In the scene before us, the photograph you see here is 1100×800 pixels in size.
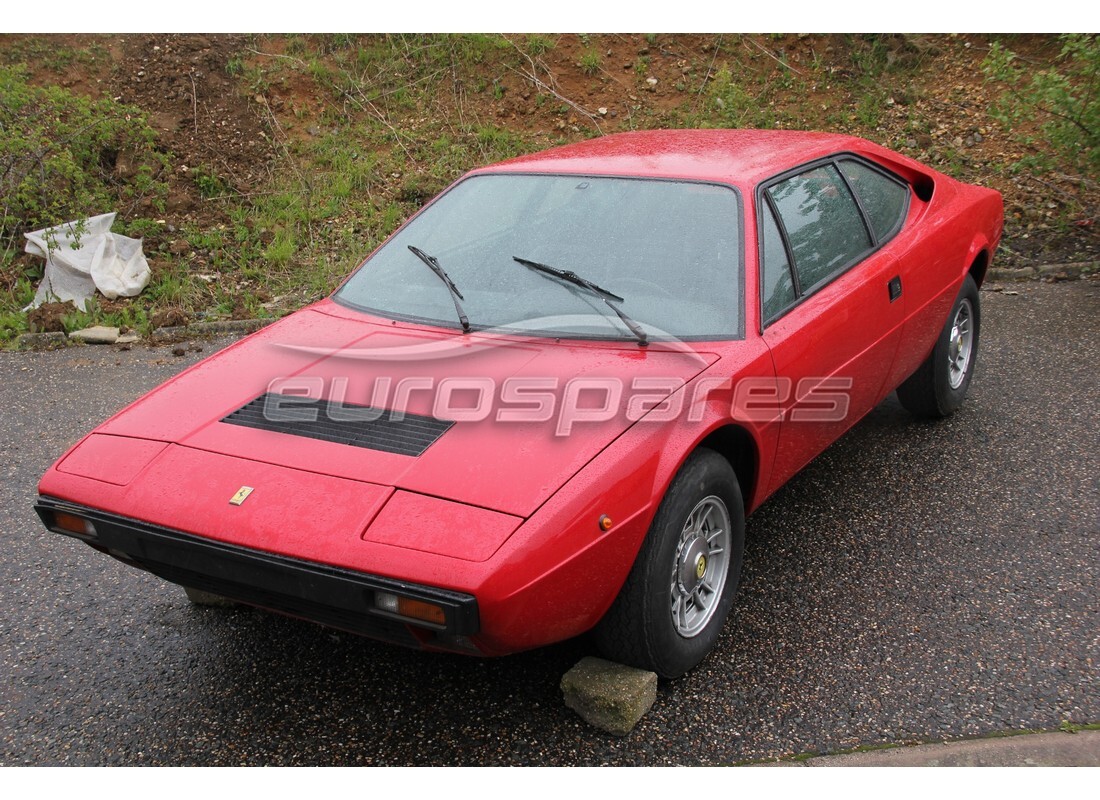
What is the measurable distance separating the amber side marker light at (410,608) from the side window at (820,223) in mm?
1905

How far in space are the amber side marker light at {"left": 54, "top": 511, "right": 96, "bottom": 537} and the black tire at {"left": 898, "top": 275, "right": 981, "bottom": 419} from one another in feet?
11.6

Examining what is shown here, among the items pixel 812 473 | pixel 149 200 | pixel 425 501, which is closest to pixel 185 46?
pixel 149 200

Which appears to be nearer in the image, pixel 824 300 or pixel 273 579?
pixel 273 579

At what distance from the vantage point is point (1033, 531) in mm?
3775

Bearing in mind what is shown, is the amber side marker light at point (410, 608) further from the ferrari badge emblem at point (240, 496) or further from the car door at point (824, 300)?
the car door at point (824, 300)

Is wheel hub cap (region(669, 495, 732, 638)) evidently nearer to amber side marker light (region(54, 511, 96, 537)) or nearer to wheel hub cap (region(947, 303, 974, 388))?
amber side marker light (region(54, 511, 96, 537))

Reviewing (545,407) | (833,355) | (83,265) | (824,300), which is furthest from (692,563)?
(83,265)

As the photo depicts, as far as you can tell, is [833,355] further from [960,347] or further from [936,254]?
[960,347]

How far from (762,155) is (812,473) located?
1.47 metres

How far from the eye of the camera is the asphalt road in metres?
2.74

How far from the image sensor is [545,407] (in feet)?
9.02

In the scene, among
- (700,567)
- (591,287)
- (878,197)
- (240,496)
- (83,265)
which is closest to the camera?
(240,496)

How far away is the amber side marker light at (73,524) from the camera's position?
2.70 meters

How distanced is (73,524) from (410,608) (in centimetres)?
112
